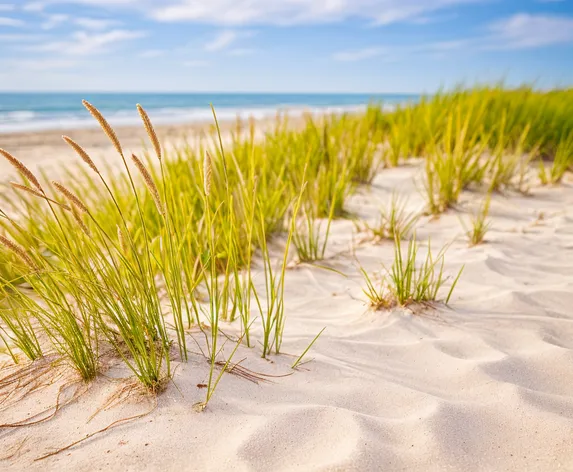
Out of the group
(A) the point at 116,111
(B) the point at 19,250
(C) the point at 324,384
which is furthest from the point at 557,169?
(A) the point at 116,111

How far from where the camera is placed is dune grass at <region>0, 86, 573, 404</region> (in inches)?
48.3

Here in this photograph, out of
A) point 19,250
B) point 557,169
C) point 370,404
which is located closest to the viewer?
point 19,250

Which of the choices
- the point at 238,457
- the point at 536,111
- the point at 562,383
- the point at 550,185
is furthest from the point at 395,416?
the point at 536,111

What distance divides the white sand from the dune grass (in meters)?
0.10

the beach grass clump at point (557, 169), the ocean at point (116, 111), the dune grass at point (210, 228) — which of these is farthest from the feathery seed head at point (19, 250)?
the beach grass clump at point (557, 169)

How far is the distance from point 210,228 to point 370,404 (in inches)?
25.8

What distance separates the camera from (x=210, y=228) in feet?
4.19

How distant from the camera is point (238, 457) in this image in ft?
3.42

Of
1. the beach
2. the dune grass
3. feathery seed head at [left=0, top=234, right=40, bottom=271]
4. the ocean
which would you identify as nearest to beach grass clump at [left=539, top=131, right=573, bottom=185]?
the dune grass

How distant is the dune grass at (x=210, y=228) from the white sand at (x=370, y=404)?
0.10 metres

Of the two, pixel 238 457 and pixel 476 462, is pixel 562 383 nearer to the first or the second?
pixel 476 462

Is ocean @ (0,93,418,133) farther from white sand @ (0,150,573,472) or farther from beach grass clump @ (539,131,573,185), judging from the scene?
beach grass clump @ (539,131,573,185)

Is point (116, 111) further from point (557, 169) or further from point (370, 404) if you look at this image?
point (370, 404)

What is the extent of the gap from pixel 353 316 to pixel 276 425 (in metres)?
0.76
